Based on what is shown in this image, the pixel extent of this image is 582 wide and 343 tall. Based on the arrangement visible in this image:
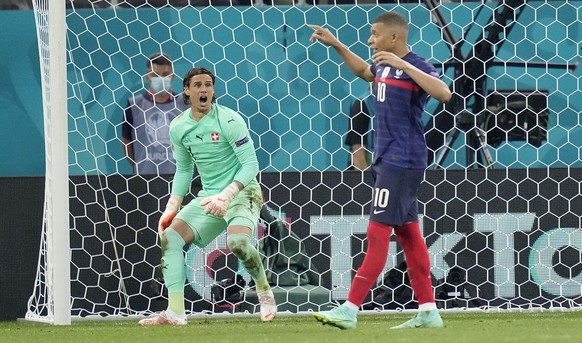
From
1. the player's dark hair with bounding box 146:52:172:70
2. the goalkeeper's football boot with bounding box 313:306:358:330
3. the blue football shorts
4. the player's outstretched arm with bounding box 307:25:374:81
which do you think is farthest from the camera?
the player's dark hair with bounding box 146:52:172:70

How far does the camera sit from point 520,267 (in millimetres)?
8273

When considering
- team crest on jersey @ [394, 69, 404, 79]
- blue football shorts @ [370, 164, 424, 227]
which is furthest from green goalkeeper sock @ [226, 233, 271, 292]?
team crest on jersey @ [394, 69, 404, 79]

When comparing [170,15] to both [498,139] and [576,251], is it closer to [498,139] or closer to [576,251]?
[498,139]

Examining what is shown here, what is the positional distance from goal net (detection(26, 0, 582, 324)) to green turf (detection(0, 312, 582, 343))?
45 cm

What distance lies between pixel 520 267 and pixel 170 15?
131 inches

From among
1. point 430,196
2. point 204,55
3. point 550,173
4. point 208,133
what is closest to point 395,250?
point 430,196

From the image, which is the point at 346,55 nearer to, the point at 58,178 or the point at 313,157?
the point at 58,178

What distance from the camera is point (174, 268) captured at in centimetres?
713

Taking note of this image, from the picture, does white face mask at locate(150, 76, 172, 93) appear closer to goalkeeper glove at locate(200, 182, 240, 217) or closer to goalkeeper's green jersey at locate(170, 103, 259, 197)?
goalkeeper's green jersey at locate(170, 103, 259, 197)

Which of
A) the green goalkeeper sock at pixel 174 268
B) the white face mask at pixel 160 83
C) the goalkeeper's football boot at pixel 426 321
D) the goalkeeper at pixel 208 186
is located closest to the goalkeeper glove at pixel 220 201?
the goalkeeper at pixel 208 186

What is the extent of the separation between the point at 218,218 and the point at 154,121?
69.9 inches

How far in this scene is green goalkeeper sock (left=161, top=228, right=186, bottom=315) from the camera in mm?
7066

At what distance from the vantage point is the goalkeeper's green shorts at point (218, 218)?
7238mm

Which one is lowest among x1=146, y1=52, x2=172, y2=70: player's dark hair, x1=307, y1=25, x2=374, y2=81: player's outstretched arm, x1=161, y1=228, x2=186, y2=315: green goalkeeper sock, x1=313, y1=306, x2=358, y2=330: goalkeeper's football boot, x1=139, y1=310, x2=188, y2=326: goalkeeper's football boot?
x1=139, y1=310, x2=188, y2=326: goalkeeper's football boot
